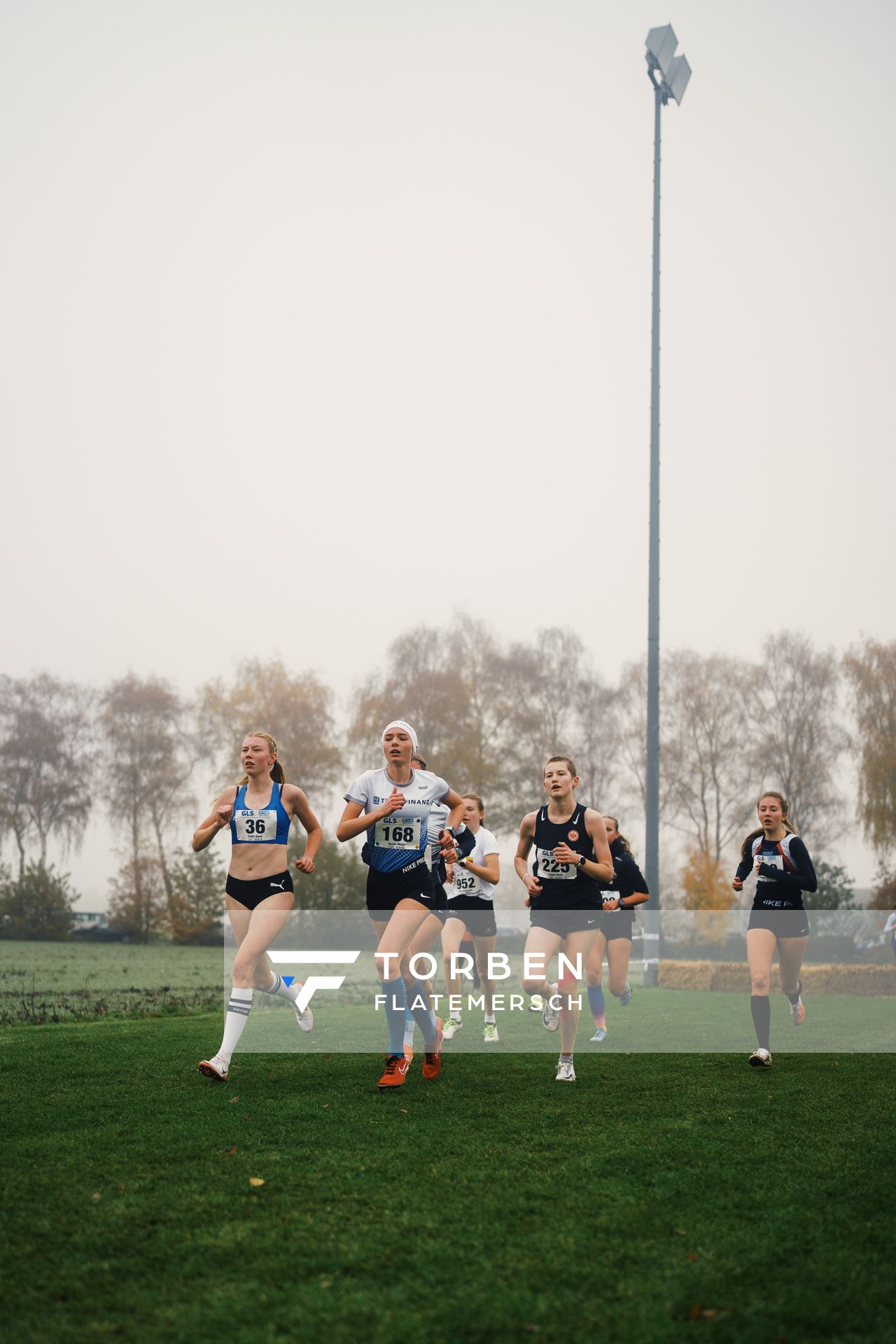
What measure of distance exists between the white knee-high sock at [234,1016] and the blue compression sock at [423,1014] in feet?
4.07

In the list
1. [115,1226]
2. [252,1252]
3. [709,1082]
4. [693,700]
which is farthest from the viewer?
[693,700]

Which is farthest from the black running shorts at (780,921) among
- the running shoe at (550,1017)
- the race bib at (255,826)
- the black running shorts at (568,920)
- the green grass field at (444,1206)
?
the race bib at (255,826)

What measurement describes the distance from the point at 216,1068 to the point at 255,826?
5.87 ft

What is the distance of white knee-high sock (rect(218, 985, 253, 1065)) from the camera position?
8727mm

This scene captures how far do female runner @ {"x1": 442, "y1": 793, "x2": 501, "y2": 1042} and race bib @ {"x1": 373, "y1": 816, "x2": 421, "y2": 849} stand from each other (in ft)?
10.3

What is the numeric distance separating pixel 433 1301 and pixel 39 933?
148ft

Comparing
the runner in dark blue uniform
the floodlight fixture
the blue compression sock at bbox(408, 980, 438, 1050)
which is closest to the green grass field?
the blue compression sock at bbox(408, 980, 438, 1050)

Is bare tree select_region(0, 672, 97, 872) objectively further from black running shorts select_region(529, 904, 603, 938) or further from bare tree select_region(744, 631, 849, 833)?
black running shorts select_region(529, 904, 603, 938)

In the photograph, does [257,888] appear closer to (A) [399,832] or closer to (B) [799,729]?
(A) [399,832]

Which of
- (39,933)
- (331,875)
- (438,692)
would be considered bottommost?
(39,933)

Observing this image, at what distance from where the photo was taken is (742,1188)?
18.9 ft

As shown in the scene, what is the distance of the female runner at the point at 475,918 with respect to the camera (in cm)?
1215

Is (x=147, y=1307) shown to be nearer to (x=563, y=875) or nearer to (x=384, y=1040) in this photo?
(x=563, y=875)

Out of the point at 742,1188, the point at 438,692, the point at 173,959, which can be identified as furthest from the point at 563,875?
the point at 438,692
